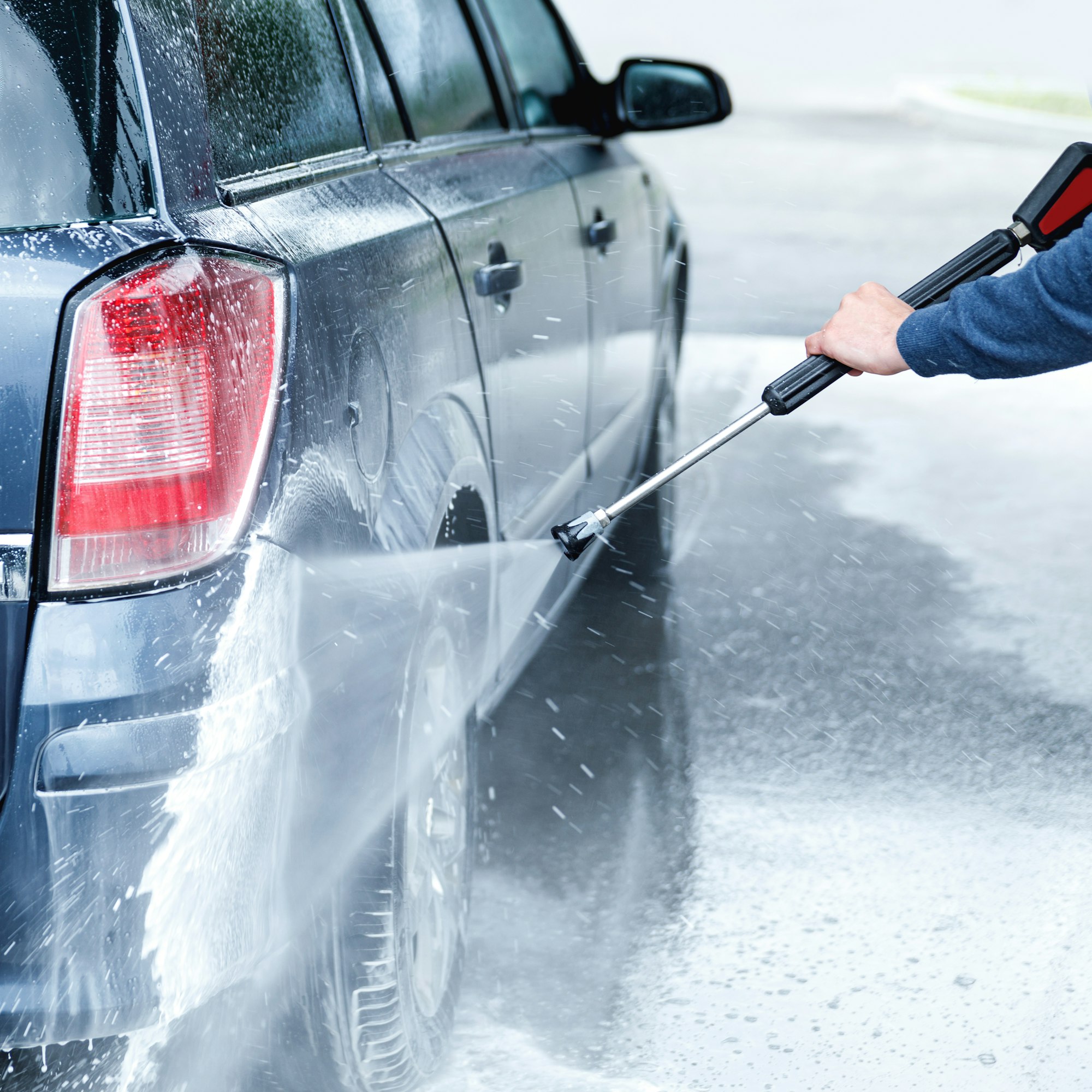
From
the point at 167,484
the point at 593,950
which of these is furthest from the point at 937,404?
the point at 167,484

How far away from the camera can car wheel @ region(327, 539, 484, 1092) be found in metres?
2.16

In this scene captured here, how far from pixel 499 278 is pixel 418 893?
1173 mm

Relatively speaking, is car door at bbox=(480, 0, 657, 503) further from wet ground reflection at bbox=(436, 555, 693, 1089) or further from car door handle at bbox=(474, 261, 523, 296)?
car door handle at bbox=(474, 261, 523, 296)

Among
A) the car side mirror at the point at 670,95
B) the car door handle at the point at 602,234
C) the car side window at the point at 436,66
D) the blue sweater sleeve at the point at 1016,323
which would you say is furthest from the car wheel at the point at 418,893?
the car side mirror at the point at 670,95

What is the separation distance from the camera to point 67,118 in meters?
1.72

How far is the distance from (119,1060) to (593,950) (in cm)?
97

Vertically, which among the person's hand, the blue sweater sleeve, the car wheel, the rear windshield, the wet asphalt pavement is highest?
the rear windshield

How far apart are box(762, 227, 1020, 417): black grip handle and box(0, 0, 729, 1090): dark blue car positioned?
1.86 ft

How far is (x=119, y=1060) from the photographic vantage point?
8.21ft

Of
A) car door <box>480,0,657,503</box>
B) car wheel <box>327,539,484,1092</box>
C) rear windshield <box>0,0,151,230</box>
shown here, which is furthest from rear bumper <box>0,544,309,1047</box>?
car door <box>480,0,657,503</box>

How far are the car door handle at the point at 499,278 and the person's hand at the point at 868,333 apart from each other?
670 mm

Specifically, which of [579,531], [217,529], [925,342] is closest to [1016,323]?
[925,342]

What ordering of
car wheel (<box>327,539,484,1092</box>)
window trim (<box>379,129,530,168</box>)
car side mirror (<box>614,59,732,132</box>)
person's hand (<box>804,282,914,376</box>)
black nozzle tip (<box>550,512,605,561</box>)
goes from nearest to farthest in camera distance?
car wheel (<box>327,539,484,1092</box>) → person's hand (<box>804,282,914,376</box>) → black nozzle tip (<box>550,512,605,561</box>) → window trim (<box>379,129,530,168</box>) → car side mirror (<box>614,59,732,132</box>)

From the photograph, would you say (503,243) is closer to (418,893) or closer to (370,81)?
(370,81)
